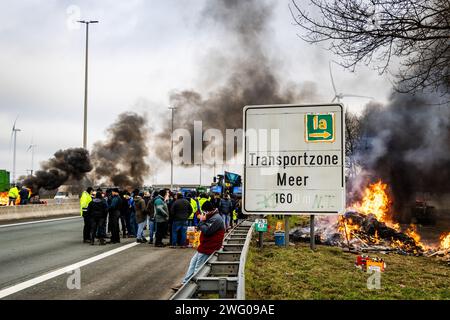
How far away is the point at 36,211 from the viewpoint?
26.6 m

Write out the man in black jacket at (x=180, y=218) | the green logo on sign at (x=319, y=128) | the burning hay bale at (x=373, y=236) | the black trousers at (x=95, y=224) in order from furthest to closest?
1. the burning hay bale at (x=373, y=236)
2. the black trousers at (x=95, y=224)
3. the man in black jacket at (x=180, y=218)
4. the green logo on sign at (x=319, y=128)

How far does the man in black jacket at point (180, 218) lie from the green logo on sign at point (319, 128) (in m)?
5.43

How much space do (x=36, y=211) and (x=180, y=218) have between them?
16.6 meters

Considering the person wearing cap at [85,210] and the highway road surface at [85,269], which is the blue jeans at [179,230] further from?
the person wearing cap at [85,210]

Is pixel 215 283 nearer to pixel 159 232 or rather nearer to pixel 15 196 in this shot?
pixel 159 232

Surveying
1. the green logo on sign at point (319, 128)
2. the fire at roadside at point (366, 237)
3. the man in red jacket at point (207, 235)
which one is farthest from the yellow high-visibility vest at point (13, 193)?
the green logo on sign at point (319, 128)

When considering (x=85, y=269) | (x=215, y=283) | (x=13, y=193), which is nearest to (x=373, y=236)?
(x=85, y=269)

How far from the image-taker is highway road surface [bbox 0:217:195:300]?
294 inches

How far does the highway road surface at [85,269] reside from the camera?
294 inches

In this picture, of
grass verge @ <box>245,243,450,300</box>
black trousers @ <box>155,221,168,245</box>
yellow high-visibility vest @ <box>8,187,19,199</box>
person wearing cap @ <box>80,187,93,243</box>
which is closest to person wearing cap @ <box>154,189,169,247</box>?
black trousers @ <box>155,221,168,245</box>

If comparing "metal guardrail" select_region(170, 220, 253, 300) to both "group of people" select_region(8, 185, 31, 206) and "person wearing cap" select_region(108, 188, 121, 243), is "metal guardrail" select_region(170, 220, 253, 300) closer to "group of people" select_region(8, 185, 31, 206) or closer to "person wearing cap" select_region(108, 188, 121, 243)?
"person wearing cap" select_region(108, 188, 121, 243)
